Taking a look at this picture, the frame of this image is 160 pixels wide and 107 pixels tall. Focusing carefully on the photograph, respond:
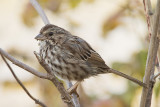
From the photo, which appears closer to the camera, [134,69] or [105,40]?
[134,69]

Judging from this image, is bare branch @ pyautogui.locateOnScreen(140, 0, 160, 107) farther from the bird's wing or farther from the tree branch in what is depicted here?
the bird's wing

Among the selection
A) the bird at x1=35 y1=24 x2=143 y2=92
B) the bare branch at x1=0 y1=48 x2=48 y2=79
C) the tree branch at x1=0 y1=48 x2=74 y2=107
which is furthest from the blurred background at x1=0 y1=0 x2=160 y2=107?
the bare branch at x1=0 y1=48 x2=48 y2=79

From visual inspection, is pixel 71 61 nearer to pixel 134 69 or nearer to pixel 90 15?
pixel 134 69

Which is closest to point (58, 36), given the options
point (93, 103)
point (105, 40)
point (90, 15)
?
point (93, 103)

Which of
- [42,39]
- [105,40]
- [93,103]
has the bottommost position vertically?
[93,103]

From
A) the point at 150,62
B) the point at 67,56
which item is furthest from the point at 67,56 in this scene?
the point at 150,62

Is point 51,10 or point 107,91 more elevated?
point 51,10

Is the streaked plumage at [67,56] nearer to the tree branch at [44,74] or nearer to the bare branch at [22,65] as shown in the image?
the tree branch at [44,74]
